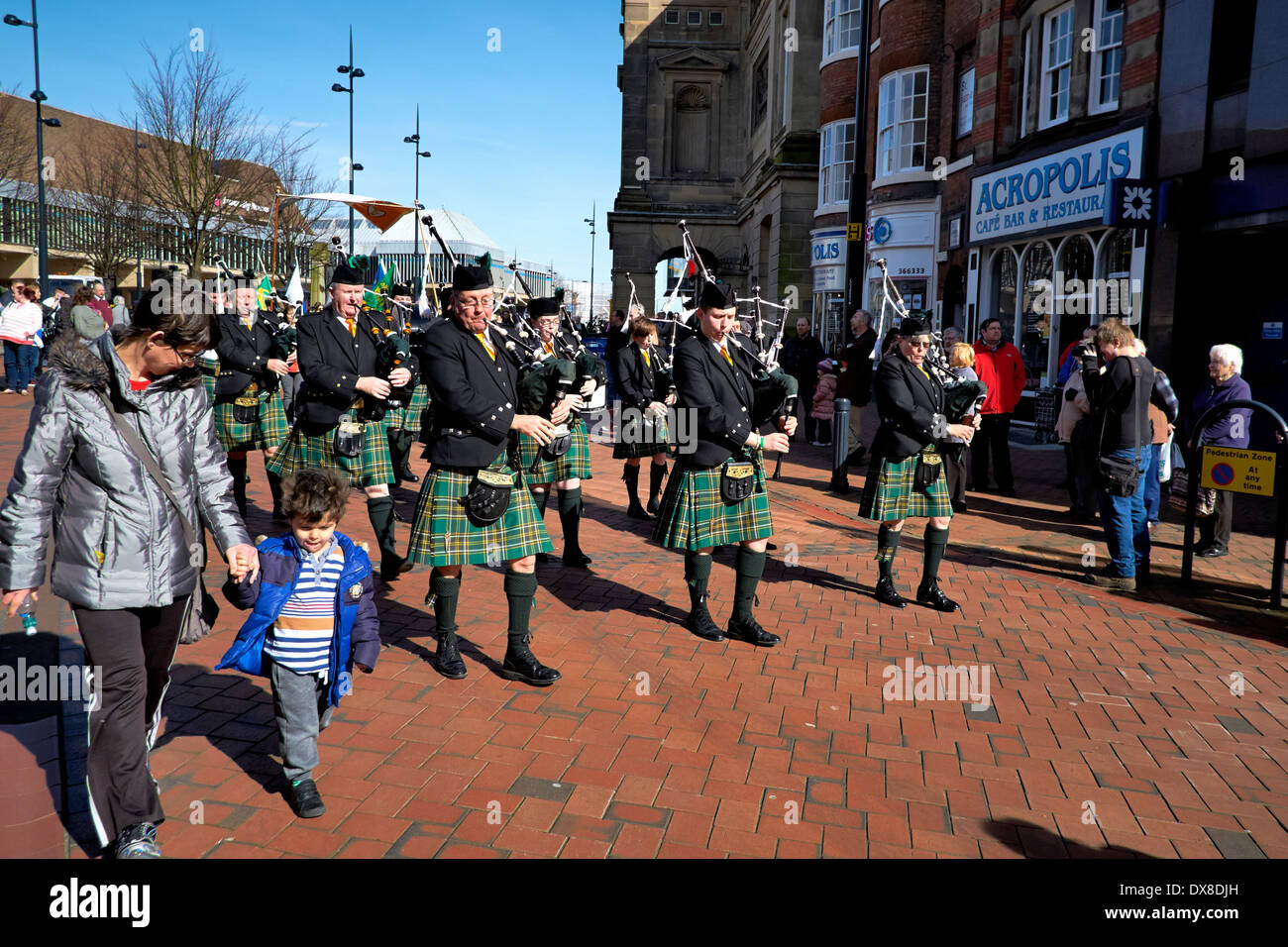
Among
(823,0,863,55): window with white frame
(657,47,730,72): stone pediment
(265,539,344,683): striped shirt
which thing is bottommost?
(265,539,344,683): striped shirt

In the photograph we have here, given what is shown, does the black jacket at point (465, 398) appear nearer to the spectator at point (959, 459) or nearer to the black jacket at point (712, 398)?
the black jacket at point (712, 398)

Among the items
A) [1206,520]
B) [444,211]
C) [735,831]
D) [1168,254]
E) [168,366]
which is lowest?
[735,831]

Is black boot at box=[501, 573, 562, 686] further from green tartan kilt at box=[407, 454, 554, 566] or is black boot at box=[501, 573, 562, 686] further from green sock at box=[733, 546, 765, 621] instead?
green sock at box=[733, 546, 765, 621]

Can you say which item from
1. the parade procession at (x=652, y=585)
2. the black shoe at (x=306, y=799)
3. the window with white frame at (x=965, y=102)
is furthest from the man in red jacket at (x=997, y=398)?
the window with white frame at (x=965, y=102)

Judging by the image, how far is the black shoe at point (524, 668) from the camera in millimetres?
4836

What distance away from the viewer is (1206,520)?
800 centimetres

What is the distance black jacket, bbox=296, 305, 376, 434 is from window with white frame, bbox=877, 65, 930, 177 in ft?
59.0

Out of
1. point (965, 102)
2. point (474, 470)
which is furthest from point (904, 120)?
point (474, 470)

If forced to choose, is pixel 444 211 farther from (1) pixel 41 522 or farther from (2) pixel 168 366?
(1) pixel 41 522

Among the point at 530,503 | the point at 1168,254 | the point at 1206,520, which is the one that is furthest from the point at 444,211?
the point at 1168,254

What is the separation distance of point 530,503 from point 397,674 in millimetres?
1121

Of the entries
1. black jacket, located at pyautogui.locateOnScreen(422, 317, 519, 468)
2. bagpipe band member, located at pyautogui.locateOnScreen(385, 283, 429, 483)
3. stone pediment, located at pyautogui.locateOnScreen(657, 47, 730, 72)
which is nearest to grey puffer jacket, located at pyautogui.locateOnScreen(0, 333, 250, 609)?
black jacket, located at pyautogui.locateOnScreen(422, 317, 519, 468)

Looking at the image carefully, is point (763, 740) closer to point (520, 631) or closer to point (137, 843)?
point (520, 631)

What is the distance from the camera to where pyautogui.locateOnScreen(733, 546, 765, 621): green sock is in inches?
223
